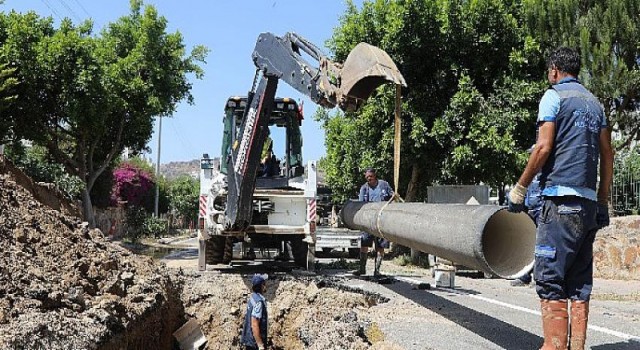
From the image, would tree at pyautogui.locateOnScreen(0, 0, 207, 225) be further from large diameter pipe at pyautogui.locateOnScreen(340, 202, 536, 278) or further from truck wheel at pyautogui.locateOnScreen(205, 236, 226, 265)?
large diameter pipe at pyautogui.locateOnScreen(340, 202, 536, 278)

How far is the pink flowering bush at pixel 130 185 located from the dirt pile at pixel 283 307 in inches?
1218

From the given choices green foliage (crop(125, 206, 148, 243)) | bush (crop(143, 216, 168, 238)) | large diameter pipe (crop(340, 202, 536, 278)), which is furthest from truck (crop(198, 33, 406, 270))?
bush (crop(143, 216, 168, 238))

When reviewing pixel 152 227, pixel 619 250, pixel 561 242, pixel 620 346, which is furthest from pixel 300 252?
pixel 152 227

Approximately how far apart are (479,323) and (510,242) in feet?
5.94

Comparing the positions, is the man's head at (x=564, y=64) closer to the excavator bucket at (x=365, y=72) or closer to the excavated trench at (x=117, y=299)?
the excavator bucket at (x=365, y=72)

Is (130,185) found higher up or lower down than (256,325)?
higher up

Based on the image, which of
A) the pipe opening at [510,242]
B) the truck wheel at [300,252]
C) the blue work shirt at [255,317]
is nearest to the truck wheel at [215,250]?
the truck wheel at [300,252]

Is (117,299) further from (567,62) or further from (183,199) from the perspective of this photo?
(183,199)

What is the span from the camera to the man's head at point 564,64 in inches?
163

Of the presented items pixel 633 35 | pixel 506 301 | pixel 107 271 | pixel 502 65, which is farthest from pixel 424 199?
Answer: pixel 107 271

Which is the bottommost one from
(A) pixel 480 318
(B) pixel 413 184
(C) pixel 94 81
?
(A) pixel 480 318

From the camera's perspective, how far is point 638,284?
452 inches

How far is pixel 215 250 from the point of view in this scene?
447 inches

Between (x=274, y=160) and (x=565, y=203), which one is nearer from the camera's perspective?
(x=565, y=203)
